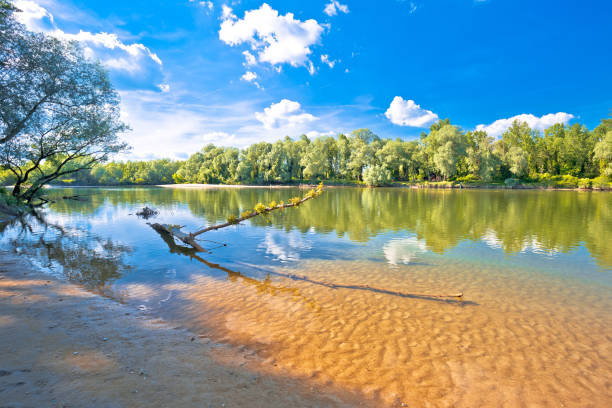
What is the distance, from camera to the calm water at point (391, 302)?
5938 mm

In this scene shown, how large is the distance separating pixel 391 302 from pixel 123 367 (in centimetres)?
768

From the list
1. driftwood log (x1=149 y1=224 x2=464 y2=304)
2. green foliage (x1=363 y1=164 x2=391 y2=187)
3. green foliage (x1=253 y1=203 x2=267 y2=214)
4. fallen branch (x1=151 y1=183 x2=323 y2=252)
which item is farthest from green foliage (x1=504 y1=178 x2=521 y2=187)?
green foliage (x1=253 y1=203 x2=267 y2=214)

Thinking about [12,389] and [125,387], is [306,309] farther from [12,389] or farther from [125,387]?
[12,389]

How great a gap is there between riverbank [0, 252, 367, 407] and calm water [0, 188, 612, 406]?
60cm

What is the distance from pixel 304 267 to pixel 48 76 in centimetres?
2854

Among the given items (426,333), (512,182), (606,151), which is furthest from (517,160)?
(426,333)

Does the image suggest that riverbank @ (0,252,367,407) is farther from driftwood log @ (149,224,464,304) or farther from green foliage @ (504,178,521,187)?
green foliage @ (504,178,521,187)

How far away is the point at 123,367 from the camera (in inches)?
209

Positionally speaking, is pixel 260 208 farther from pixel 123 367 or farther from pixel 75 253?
pixel 75 253

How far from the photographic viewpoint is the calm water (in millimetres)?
5938

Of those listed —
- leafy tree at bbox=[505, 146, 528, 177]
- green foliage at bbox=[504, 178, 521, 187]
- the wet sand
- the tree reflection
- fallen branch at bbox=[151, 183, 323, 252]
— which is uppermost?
leafy tree at bbox=[505, 146, 528, 177]

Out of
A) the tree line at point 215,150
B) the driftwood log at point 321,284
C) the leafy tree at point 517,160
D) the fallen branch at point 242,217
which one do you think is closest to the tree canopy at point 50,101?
the tree line at point 215,150

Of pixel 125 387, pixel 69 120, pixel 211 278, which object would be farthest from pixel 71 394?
pixel 69 120

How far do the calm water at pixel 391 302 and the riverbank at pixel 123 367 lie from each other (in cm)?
60
